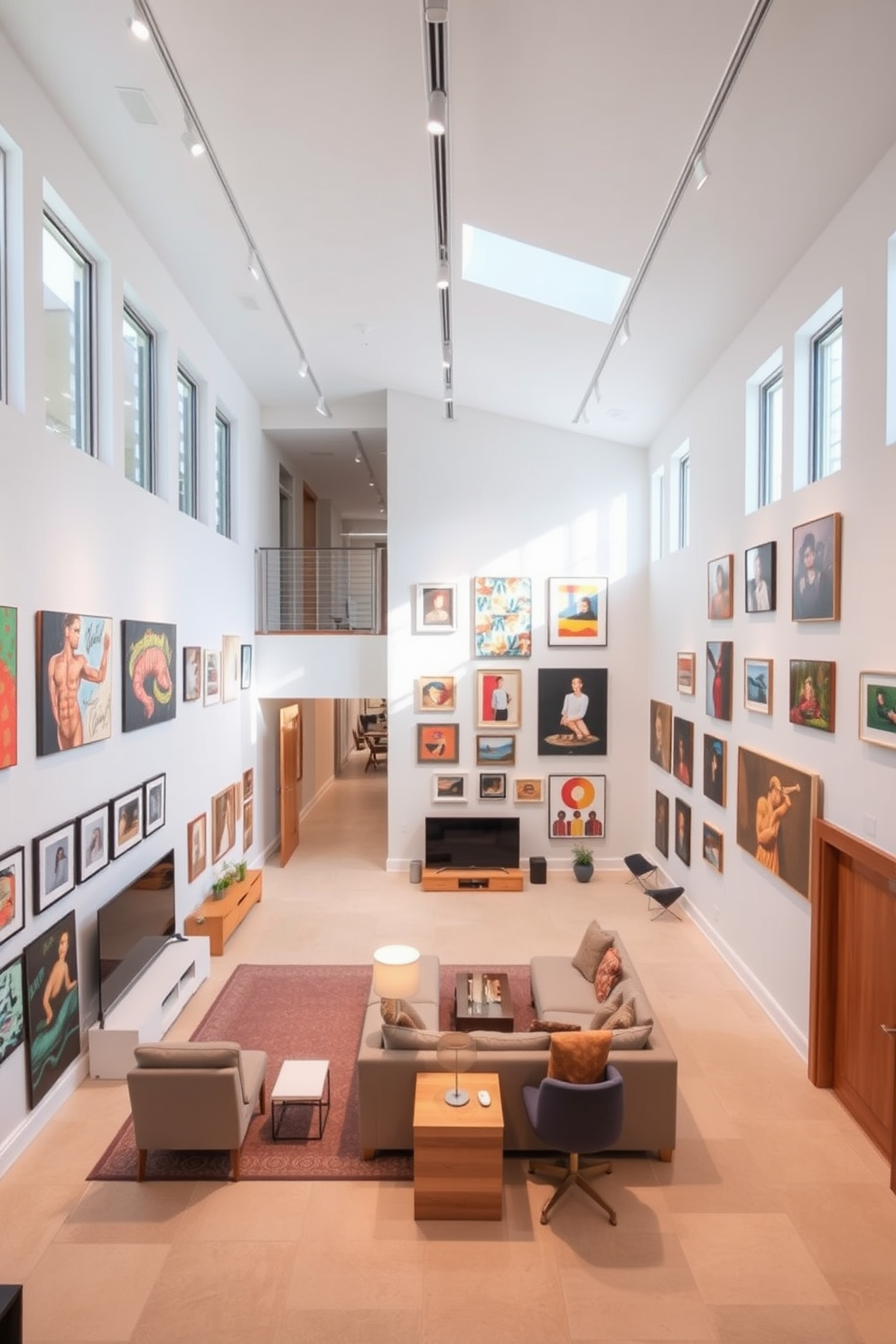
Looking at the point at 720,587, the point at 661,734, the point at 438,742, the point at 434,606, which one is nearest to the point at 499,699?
the point at 438,742

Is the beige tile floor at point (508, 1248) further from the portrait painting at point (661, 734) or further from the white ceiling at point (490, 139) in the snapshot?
the white ceiling at point (490, 139)

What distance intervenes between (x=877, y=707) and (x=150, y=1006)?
21.8 feet

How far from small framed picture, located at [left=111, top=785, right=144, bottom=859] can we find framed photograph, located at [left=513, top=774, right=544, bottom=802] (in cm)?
649

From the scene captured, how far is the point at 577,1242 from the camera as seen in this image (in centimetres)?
472

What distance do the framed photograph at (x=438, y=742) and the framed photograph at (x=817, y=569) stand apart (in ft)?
21.7

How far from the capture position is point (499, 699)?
41.1 feet

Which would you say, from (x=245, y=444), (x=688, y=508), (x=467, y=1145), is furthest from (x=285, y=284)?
(x=467, y=1145)

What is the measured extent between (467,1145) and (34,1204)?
9.65 feet

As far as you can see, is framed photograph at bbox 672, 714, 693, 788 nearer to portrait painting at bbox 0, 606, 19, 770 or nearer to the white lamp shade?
the white lamp shade

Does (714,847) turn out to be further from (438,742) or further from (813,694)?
(438,742)

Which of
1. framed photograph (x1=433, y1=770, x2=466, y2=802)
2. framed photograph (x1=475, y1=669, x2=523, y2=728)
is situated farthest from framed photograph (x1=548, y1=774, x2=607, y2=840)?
framed photograph (x1=433, y1=770, x2=466, y2=802)

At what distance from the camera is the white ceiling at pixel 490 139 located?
183 inches

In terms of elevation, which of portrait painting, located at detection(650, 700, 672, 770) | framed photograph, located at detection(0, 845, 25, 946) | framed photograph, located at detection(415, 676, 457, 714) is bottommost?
framed photograph, located at detection(0, 845, 25, 946)

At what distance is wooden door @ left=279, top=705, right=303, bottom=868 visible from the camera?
13133mm
